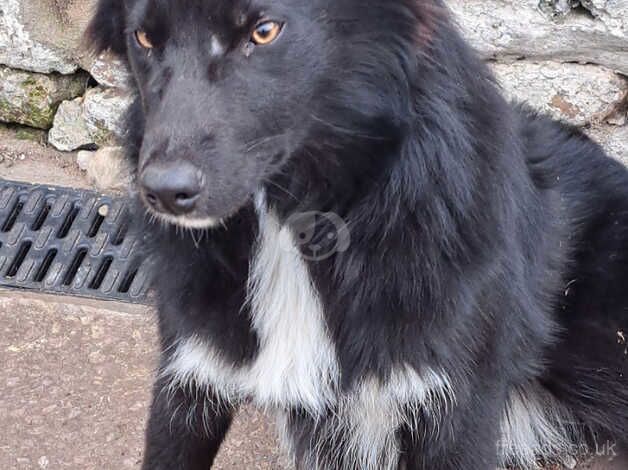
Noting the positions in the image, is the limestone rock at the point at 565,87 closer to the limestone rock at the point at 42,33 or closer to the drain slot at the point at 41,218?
the limestone rock at the point at 42,33

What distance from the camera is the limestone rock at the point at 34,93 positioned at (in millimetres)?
3467

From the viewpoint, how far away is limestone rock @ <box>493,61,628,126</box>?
2.89 m

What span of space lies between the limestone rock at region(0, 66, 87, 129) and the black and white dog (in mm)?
1548

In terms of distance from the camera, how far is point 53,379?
2.72 meters

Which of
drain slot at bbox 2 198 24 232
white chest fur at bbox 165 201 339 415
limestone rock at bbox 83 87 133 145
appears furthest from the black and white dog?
limestone rock at bbox 83 87 133 145

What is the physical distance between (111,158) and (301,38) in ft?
5.74

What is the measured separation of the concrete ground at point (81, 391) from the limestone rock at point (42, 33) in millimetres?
897

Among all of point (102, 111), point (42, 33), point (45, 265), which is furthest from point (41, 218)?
point (42, 33)

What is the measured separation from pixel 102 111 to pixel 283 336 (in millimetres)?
1693

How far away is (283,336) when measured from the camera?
6.45ft

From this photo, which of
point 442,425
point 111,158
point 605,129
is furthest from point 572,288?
point 111,158

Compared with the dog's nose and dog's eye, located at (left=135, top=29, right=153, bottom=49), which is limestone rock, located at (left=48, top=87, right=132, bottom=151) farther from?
the dog's nose

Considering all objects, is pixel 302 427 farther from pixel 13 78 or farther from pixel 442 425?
pixel 13 78

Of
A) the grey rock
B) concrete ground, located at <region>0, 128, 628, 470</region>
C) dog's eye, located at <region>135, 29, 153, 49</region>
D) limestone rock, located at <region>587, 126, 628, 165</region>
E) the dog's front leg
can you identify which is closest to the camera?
dog's eye, located at <region>135, 29, 153, 49</region>
